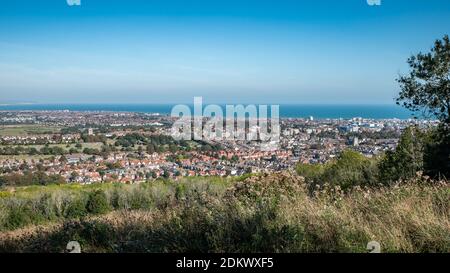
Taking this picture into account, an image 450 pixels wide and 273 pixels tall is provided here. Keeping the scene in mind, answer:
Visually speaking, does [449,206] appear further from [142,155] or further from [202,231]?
[142,155]

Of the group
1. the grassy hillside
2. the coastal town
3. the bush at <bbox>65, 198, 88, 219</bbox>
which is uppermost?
the grassy hillside

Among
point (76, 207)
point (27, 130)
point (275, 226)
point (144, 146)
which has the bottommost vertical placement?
point (76, 207)

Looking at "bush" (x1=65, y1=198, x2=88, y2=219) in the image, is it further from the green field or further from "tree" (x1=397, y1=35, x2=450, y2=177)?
"tree" (x1=397, y1=35, x2=450, y2=177)

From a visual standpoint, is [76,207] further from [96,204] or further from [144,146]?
[144,146]

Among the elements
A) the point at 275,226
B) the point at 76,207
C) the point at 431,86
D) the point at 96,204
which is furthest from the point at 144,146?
the point at 275,226

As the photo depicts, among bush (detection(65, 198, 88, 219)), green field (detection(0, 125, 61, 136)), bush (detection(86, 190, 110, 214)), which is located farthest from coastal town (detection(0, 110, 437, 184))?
bush (detection(86, 190, 110, 214))

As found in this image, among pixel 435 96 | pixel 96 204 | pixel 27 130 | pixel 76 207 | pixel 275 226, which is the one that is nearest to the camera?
pixel 275 226

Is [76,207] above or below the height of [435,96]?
below

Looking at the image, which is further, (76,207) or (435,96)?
(76,207)
